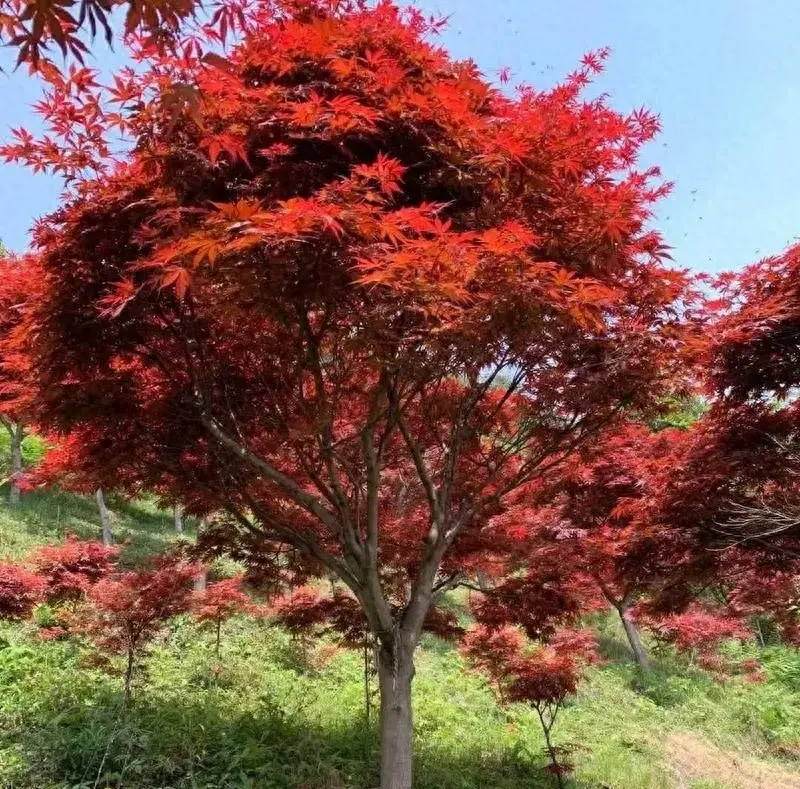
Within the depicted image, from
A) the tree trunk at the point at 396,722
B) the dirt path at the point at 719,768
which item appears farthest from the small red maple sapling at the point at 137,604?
the dirt path at the point at 719,768

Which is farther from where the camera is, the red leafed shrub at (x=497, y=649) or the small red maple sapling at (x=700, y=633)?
the small red maple sapling at (x=700, y=633)

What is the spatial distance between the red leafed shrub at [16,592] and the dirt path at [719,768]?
767cm

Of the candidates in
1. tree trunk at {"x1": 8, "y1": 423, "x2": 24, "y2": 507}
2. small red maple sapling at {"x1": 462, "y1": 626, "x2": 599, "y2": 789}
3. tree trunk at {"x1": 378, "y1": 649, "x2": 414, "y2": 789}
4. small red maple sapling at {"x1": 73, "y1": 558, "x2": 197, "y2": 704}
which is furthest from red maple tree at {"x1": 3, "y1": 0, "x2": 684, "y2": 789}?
tree trunk at {"x1": 8, "y1": 423, "x2": 24, "y2": 507}

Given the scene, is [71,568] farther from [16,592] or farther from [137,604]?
[137,604]

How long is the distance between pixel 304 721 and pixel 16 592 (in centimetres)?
345

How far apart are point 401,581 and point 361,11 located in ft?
15.3

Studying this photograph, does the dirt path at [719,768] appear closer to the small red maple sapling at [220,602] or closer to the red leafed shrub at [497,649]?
the red leafed shrub at [497,649]

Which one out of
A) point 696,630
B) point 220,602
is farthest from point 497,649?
point 696,630

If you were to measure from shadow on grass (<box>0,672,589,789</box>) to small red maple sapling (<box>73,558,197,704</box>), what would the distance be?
485 mm

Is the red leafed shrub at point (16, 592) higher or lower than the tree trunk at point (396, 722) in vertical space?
higher

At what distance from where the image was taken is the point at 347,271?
9.89ft

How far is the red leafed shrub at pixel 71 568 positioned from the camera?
7656mm

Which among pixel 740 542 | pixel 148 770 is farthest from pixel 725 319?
pixel 148 770

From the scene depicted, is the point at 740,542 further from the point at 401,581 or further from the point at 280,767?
the point at 280,767
